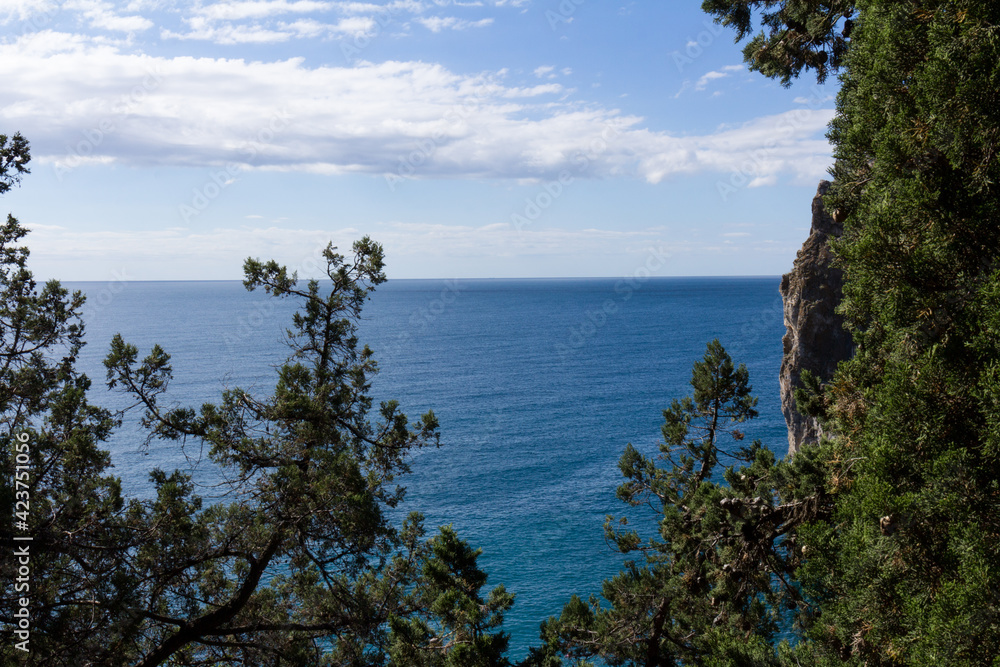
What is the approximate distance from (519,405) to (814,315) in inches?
1285

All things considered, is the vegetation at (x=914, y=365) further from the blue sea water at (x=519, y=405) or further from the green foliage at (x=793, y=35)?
the blue sea water at (x=519, y=405)

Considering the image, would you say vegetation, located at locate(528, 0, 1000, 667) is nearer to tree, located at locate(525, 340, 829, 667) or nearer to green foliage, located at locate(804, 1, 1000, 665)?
green foliage, located at locate(804, 1, 1000, 665)

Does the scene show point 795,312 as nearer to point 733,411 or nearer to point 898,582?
point 733,411

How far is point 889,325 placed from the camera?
A: 6.45 meters

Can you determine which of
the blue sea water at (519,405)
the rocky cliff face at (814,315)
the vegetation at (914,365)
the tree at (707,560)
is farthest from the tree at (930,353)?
the rocky cliff face at (814,315)

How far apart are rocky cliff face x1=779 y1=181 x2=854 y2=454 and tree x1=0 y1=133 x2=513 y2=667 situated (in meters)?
28.9

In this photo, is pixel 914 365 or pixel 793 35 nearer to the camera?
pixel 914 365

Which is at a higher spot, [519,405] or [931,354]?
[931,354]

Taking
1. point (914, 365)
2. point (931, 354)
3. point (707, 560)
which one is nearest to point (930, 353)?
point (931, 354)

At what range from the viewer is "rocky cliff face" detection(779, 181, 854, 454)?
3512 centimetres

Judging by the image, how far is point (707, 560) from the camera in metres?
10.7

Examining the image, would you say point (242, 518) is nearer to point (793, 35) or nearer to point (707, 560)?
point (707, 560)

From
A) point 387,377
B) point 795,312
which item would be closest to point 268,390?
point 387,377

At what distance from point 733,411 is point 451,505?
1049 inches
